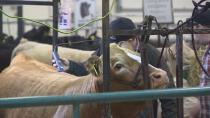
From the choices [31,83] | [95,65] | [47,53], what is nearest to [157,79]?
[95,65]

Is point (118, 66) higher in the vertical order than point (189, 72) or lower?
higher

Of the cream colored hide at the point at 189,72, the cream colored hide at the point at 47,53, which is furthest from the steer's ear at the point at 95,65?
the cream colored hide at the point at 47,53

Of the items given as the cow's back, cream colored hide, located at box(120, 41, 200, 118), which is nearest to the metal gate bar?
the cow's back

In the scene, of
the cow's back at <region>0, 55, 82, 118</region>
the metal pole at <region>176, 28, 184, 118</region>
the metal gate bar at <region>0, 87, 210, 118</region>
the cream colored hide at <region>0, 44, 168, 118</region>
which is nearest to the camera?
the metal gate bar at <region>0, 87, 210, 118</region>

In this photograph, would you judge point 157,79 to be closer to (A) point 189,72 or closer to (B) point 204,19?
(B) point 204,19

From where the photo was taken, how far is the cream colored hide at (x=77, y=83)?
3.10 metres

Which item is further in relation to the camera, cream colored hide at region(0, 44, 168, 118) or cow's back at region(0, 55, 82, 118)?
cow's back at region(0, 55, 82, 118)

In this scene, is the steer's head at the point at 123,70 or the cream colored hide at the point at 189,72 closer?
the steer's head at the point at 123,70

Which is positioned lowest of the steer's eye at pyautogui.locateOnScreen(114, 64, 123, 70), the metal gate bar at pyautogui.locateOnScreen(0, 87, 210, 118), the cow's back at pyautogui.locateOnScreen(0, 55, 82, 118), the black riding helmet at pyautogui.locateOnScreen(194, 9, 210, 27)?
the cow's back at pyautogui.locateOnScreen(0, 55, 82, 118)

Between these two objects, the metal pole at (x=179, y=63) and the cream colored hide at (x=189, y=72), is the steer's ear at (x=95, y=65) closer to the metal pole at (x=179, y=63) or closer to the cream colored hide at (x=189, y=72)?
the metal pole at (x=179, y=63)

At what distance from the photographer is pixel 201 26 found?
3.15m

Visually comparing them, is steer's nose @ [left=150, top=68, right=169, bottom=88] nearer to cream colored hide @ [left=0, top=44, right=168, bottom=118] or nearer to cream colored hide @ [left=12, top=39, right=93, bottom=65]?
cream colored hide @ [left=0, top=44, right=168, bottom=118]

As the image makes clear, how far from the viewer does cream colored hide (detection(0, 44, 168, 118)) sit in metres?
3.10

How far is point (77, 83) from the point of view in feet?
11.4
